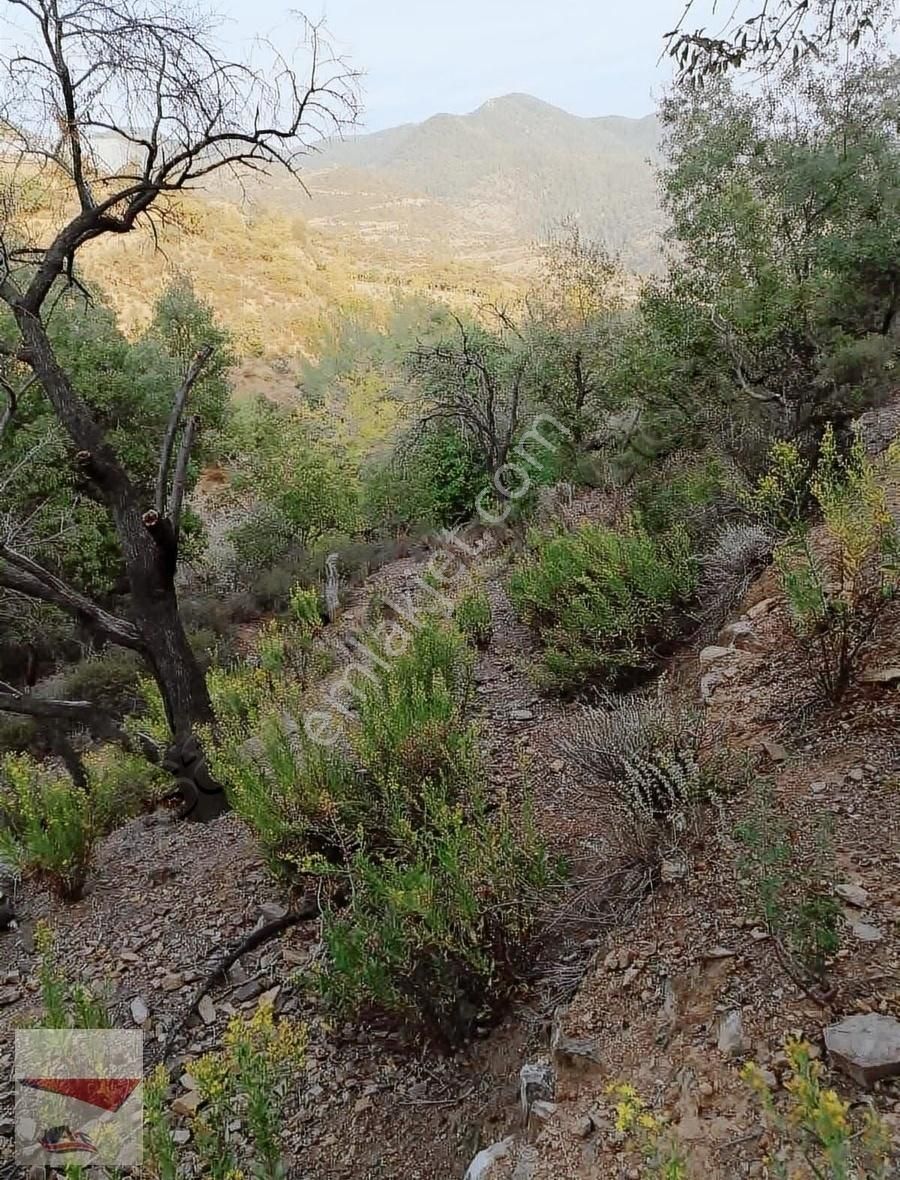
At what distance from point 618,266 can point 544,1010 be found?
16.3m

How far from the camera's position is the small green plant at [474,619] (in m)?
5.76

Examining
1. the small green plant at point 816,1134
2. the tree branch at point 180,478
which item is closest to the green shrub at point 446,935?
the small green plant at point 816,1134

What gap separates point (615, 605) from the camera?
4.46 m

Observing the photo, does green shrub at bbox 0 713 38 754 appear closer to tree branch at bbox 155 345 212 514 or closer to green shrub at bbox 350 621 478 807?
tree branch at bbox 155 345 212 514

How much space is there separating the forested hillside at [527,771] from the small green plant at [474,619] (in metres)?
0.04

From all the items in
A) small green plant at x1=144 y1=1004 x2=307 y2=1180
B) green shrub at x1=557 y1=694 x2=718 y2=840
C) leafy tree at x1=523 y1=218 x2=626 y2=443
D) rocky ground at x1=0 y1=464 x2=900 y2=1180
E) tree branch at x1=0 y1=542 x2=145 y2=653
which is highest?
leafy tree at x1=523 y1=218 x2=626 y2=443

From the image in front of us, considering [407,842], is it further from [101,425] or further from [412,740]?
[101,425]

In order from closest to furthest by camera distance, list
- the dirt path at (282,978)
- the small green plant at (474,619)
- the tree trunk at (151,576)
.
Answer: the dirt path at (282,978) → the tree trunk at (151,576) → the small green plant at (474,619)

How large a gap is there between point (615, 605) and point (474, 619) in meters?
1.58

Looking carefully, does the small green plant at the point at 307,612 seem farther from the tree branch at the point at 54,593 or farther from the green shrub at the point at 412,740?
the green shrub at the point at 412,740

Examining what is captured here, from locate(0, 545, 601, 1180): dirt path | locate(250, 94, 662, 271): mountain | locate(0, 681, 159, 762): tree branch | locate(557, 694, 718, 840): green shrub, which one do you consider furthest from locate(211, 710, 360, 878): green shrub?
locate(250, 94, 662, 271): mountain

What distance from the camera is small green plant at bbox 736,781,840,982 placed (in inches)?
Answer: 68.4

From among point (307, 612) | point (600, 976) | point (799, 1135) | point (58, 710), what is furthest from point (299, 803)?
point (307, 612)

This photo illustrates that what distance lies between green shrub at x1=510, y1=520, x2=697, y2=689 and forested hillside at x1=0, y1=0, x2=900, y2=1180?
3 centimetres
